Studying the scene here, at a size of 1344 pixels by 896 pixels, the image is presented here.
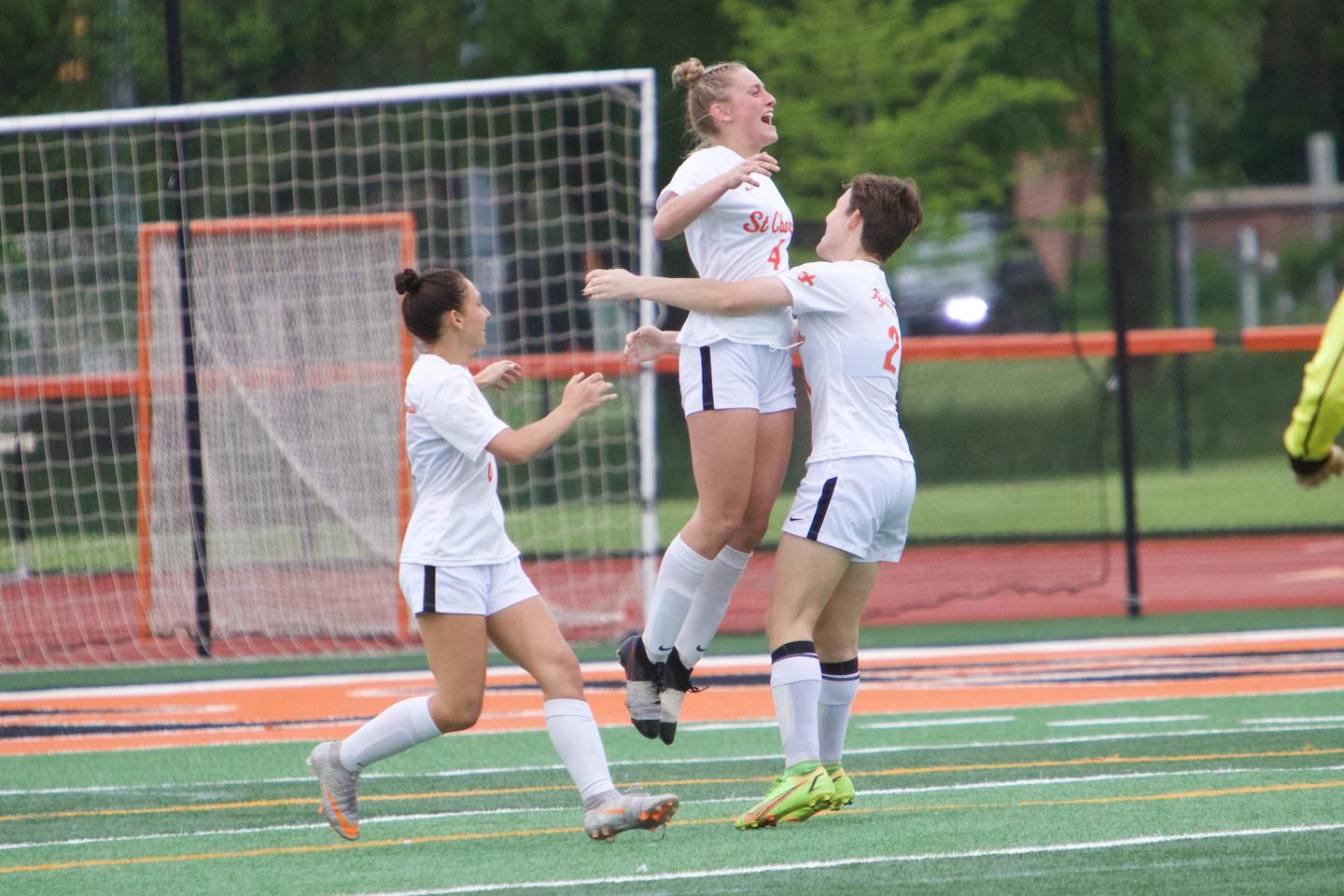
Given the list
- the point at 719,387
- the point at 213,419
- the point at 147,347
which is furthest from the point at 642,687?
the point at 147,347

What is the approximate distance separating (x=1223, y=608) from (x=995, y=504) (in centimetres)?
363

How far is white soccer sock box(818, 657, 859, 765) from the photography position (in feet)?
19.5

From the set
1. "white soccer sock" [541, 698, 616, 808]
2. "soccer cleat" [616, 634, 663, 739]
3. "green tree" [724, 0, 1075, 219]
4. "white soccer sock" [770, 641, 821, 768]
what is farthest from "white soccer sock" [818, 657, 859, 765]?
"green tree" [724, 0, 1075, 219]

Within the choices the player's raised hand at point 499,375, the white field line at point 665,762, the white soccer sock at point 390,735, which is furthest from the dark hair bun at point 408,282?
the white field line at point 665,762

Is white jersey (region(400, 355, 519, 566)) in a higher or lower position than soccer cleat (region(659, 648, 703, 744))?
higher

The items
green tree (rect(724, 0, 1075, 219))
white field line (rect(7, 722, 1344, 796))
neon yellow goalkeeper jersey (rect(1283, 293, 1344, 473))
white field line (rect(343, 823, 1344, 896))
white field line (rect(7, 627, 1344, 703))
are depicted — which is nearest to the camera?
neon yellow goalkeeper jersey (rect(1283, 293, 1344, 473))

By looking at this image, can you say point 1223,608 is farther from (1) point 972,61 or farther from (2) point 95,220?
(1) point 972,61

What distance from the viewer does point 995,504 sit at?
1558 cm

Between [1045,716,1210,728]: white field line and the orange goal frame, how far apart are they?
4803 mm

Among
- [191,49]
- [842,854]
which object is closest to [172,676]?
[842,854]

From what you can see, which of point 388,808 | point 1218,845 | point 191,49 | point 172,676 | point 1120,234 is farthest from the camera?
point 191,49

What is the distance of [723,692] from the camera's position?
935 cm

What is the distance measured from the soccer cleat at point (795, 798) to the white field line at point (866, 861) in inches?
15.1

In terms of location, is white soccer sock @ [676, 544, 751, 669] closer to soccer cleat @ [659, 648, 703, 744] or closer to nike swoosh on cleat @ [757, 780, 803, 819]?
soccer cleat @ [659, 648, 703, 744]
